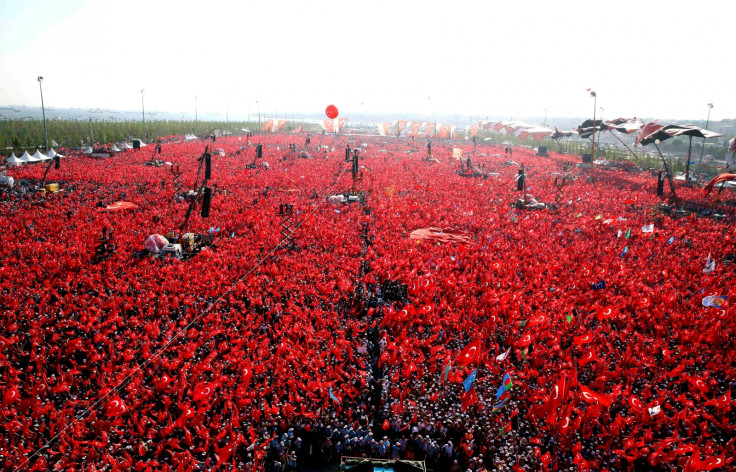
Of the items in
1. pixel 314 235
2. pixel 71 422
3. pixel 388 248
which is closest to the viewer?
pixel 71 422

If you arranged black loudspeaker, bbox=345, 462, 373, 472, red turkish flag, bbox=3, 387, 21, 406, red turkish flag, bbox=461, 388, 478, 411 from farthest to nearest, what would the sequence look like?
red turkish flag, bbox=461, 388, 478, 411
red turkish flag, bbox=3, 387, 21, 406
black loudspeaker, bbox=345, 462, 373, 472

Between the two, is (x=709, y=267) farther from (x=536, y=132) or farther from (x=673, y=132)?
(x=536, y=132)

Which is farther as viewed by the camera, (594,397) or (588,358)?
(588,358)

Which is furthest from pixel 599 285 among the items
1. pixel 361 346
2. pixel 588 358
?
pixel 361 346

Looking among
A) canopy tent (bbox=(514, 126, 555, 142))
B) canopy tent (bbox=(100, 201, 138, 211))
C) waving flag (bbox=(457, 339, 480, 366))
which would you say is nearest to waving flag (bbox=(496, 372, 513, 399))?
waving flag (bbox=(457, 339, 480, 366))

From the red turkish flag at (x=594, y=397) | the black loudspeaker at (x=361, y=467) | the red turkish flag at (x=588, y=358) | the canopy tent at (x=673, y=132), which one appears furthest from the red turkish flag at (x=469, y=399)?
the canopy tent at (x=673, y=132)

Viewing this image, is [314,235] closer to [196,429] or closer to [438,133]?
[196,429]

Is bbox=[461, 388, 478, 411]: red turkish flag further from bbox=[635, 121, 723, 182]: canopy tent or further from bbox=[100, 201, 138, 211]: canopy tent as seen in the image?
bbox=[635, 121, 723, 182]: canopy tent

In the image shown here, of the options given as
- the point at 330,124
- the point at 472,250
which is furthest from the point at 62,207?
the point at 330,124
